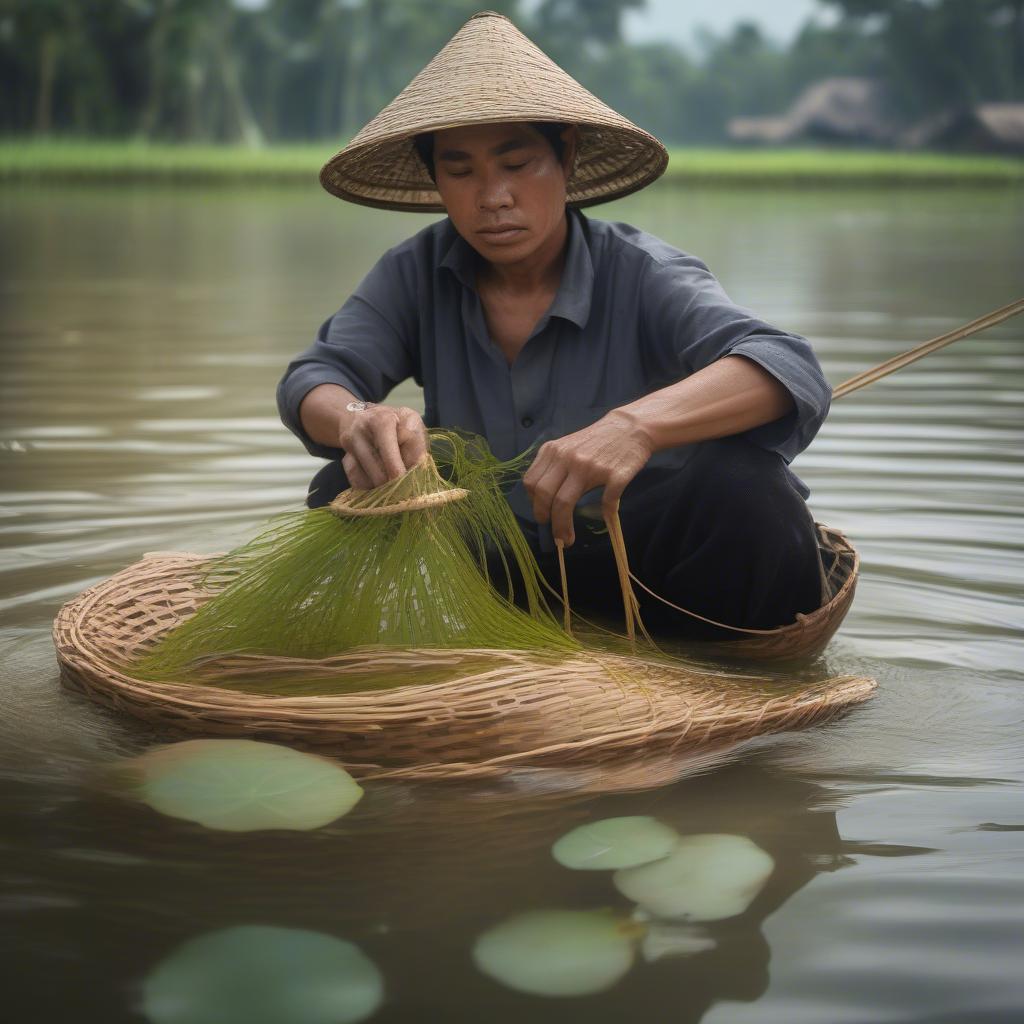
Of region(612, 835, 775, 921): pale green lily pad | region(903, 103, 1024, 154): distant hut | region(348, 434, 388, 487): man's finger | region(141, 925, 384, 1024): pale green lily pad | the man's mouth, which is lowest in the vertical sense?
region(141, 925, 384, 1024): pale green lily pad

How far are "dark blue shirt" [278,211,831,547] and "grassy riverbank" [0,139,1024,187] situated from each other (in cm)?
2593

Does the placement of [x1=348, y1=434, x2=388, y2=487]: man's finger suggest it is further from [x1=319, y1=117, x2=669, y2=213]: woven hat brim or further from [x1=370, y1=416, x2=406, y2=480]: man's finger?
[x1=319, y1=117, x2=669, y2=213]: woven hat brim

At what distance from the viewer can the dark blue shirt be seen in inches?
104

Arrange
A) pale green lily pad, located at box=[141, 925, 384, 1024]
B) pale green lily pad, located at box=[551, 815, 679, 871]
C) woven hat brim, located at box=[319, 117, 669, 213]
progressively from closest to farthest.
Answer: pale green lily pad, located at box=[141, 925, 384, 1024] → pale green lily pad, located at box=[551, 815, 679, 871] → woven hat brim, located at box=[319, 117, 669, 213]

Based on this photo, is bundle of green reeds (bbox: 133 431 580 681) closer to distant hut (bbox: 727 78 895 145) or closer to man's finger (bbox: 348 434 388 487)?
man's finger (bbox: 348 434 388 487)

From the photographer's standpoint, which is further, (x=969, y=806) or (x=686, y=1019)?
(x=969, y=806)

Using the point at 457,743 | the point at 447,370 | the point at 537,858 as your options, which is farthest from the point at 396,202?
the point at 537,858

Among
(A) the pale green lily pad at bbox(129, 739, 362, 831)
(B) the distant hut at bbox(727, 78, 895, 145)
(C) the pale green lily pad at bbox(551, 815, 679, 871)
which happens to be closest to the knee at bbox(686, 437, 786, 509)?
(C) the pale green lily pad at bbox(551, 815, 679, 871)

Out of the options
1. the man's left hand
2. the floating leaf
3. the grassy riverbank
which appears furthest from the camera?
the grassy riverbank

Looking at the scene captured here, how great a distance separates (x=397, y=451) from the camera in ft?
7.30

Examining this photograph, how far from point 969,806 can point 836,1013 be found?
0.60 m

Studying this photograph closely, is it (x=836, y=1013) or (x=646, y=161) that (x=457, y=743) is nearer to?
(x=836, y=1013)

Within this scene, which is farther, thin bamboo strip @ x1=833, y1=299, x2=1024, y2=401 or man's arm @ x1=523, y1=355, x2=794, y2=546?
thin bamboo strip @ x1=833, y1=299, x2=1024, y2=401

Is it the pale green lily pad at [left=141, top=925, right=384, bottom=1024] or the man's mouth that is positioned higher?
the man's mouth
